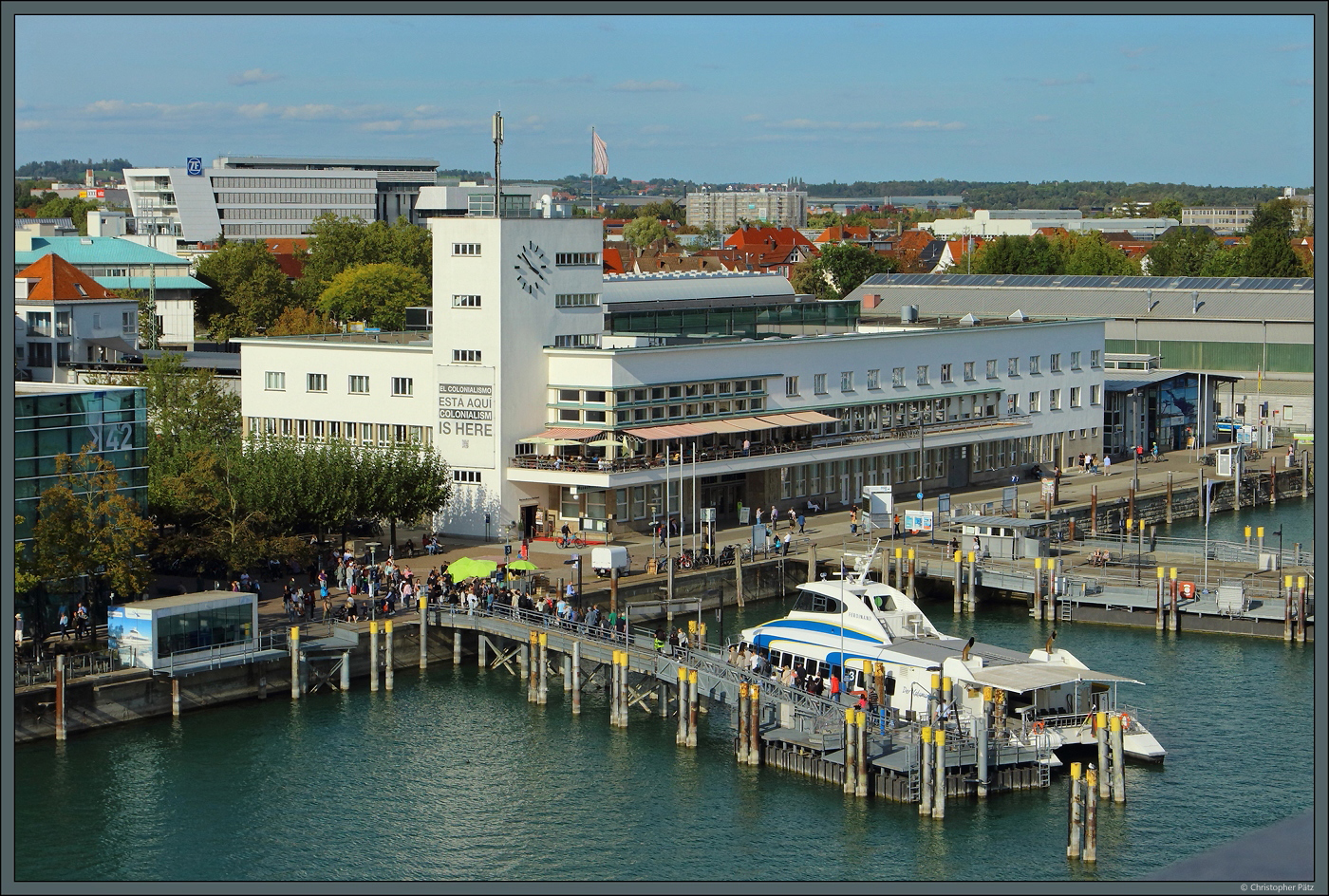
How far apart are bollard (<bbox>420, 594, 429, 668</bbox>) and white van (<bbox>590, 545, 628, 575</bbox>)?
7.27 m

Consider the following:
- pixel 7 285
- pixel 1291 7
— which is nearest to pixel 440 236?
pixel 7 285

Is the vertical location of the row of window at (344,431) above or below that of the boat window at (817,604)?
above

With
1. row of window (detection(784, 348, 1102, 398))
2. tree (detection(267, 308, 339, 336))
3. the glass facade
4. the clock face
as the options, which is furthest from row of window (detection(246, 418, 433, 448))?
tree (detection(267, 308, 339, 336))

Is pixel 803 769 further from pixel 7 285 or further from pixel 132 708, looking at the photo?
pixel 7 285

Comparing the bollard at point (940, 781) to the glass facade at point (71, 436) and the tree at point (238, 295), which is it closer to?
the glass facade at point (71, 436)

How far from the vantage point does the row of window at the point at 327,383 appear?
234 feet

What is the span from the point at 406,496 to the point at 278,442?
551 centimetres

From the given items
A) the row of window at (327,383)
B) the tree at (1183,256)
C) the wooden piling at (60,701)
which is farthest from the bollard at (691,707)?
the tree at (1183,256)

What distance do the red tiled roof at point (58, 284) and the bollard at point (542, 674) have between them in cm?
5442

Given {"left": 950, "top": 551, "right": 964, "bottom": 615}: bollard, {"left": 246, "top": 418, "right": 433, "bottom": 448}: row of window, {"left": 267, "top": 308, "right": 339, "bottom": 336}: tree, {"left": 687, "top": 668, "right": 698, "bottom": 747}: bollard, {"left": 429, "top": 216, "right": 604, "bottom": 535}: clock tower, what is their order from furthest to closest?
{"left": 267, "top": 308, "right": 339, "bottom": 336}: tree → {"left": 246, "top": 418, "right": 433, "bottom": 448}: row of window → {"left": 429, "top": 216, "right": 604, "bottom": 535}: clock tower → {"left": 950, "top": 551, "right": 964, "bottom": 615}: bollard → {"left": 687, "top": 668, "right": 698, "bottom": 747}: bollard

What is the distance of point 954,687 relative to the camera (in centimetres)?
4478

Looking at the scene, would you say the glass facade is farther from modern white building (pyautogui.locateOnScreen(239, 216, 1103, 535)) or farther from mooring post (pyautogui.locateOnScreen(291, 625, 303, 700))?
modern white building (pyautogui.locateOnScreen(239, 216, 1103, 535))

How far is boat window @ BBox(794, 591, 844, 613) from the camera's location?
161 feet

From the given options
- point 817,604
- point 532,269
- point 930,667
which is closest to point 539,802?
point 930,667
